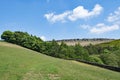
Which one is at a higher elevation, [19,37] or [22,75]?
[19,37]

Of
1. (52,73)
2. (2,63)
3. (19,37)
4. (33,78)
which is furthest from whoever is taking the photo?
(19,37)

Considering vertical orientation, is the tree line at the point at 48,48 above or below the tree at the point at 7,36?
below

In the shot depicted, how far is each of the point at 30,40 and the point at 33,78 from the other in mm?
66584

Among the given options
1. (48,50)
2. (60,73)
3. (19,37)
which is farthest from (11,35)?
(60,73)

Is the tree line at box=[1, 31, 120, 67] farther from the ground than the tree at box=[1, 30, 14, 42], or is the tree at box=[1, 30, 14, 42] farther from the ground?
the tree at box=[1, 30, 14, 42]

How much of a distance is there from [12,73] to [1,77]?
6.79 feet

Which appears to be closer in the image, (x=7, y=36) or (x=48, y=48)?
(x=7, y=36)

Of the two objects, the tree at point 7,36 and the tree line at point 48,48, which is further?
the tree at point 7,36

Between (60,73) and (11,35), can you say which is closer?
(60,73)

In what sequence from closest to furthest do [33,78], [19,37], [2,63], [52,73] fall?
1. [33,78]
2. [52,73]
3. [2,63]
4. [19,37]

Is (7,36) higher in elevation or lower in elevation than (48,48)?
higher

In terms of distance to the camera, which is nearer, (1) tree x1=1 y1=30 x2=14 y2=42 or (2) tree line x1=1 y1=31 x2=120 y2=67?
(2) tree line x1=1 y1=31 x2=120 y2=67

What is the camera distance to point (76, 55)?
A: 331 ft

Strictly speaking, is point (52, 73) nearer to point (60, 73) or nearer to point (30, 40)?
point (60, 73)
